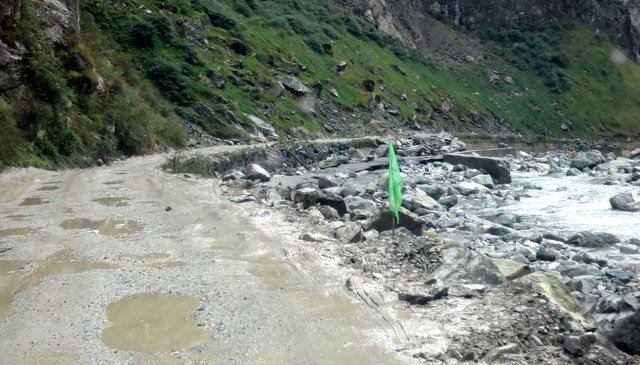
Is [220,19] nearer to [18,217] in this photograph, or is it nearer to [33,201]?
[33,201]

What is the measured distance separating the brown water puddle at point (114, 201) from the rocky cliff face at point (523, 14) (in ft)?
285

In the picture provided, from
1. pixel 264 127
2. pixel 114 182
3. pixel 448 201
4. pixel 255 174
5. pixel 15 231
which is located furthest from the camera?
pixel 264 127

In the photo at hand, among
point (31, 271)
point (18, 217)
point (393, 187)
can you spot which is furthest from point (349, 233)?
point (18, 217)

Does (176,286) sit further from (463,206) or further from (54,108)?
(54,108)

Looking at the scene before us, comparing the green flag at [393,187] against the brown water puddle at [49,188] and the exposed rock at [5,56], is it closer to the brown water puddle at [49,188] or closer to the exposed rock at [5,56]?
the brown water puddle at [49,188]

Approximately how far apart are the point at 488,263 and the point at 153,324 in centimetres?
477

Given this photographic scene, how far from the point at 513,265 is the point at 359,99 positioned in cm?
5254

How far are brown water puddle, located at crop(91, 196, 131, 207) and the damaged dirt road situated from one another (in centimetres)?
102

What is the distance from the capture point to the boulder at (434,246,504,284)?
8.05 meters

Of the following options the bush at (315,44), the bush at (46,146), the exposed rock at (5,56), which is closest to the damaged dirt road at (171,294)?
the bush at (46,146)

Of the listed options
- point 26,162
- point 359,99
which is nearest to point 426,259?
point 26,162

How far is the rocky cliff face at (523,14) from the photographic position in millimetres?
99500

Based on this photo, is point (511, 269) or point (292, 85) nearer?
point (511, 269)

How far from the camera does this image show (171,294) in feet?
24.3
